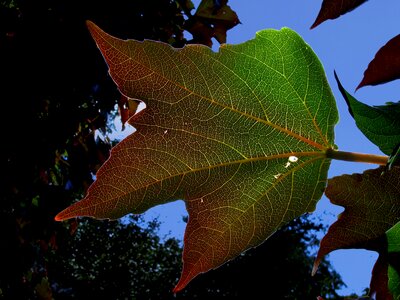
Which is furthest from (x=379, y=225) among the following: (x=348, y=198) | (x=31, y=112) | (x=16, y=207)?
(x=16, y=207)

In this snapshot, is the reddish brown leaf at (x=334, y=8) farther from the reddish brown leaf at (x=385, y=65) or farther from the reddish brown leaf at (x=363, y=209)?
the reddish brown leaf at (x=363, y=209)

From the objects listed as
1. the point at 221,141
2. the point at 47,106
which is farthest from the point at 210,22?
the point at 221,141

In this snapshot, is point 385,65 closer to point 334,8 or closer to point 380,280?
point 334,8

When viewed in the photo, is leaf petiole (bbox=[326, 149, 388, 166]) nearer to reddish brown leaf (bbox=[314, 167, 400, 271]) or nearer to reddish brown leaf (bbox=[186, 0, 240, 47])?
reddish brown leaf (bbox=[314, 167, 400, 271])

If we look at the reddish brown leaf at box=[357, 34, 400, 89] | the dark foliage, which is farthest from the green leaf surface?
the dark foliage

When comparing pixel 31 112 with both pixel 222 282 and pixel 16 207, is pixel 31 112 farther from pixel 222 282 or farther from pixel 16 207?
pixel 222 282
